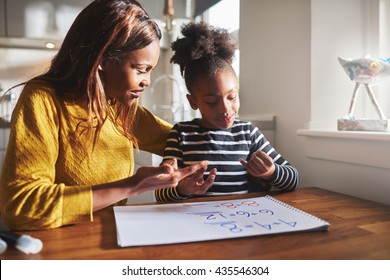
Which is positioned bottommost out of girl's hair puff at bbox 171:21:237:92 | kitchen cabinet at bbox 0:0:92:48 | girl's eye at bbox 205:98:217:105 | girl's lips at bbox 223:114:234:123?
girl's lips at bbox 223:114:234:123

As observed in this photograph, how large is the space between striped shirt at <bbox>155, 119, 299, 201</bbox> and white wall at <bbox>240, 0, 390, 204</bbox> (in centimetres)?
17

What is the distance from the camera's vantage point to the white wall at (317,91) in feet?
2.95

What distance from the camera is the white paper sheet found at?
54cm

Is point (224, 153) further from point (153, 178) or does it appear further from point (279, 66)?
point (279, 66)

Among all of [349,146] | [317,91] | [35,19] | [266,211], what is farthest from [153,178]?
Result: [35,19]

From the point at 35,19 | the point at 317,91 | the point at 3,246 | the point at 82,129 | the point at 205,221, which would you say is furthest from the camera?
the point at 35,19

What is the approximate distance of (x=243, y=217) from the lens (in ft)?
2.10

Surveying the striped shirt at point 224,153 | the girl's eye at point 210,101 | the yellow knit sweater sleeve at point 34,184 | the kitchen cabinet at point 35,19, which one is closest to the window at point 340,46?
the striped shirt at point 224,153

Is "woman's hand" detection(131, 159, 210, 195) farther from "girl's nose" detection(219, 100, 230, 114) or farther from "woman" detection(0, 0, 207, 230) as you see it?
"girl's nose" detection(219, 100, 230, 114)

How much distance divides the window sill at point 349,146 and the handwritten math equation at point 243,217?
0.33m

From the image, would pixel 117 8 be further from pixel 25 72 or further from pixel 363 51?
pixel 25 72

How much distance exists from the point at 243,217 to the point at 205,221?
0.07 meters

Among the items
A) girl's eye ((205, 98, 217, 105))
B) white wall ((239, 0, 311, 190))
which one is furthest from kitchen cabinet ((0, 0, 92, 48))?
girl's eye ((205, 98, 217, 105))
